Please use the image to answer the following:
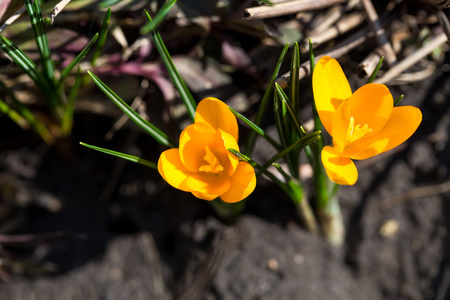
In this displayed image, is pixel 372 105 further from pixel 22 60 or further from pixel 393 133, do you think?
pixel 22 60

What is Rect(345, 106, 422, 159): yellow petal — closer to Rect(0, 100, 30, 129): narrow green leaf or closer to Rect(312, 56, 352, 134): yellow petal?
Rect(312, 56, 352, 134): yellow petal

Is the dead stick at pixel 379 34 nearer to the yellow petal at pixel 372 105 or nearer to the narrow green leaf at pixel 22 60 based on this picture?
the yellow petal at pixel 372 105

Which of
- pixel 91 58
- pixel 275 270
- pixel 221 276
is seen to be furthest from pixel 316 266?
pixel 91 58

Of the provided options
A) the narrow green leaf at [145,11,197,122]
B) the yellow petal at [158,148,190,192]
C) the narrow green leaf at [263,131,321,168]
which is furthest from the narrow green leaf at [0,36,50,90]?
the narrow green leaf at [263,131,321,168]

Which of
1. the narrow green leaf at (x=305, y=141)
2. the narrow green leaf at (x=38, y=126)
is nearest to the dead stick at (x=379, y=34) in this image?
the narrow green leaf at (x=305, y=141)

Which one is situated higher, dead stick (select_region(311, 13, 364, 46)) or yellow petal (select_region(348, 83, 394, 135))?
yellow petal (select_region(348, 83, 394, 135))

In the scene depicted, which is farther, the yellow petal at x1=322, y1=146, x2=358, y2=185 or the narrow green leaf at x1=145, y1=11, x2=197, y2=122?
the narrow green leaf at x1=145, y1=11, x2=197, y2=122

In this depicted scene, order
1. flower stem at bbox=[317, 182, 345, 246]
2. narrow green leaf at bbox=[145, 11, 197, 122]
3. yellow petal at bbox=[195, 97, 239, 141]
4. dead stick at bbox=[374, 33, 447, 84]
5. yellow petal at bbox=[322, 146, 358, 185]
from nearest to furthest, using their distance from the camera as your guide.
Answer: yellow petal at bbox=[322, 146, 358, 185] → yellow petal at bbox=[195, 97, 239, 141] → narrow green leaf at bbox=[145, 11, 197, 122] → dead stick at bbox=[374, 33, 447, 84] → flower stem at bbox=[317, 182, 345, 246]
